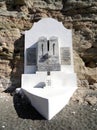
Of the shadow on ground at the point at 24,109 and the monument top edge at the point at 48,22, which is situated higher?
the monument top edge at the point at 48,22

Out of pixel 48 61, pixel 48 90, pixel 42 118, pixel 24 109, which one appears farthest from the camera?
pixel 48 61

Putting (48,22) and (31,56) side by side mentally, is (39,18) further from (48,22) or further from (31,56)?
(31,56)

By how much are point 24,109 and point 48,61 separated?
4.33 m

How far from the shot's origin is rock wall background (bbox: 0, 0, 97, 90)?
1511 centimetres

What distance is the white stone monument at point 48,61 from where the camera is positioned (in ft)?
42.1

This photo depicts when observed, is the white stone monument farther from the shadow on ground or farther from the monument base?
the shadow on ground

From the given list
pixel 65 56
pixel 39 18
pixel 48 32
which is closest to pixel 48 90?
pixel 65 56

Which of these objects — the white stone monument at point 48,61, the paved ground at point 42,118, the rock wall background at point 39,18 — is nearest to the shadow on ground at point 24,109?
the paved ground at point 42,118

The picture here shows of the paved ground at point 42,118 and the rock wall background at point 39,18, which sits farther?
the rock wall background at point 39,18

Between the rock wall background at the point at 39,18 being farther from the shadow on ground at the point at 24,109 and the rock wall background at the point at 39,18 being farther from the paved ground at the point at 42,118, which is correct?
the paved ground at the point at 42,118

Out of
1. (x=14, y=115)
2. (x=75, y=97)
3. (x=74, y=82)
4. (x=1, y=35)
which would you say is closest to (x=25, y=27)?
(x=1, y=35)

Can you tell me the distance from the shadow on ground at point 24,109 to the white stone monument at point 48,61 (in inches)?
13.0

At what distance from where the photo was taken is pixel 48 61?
14.3m

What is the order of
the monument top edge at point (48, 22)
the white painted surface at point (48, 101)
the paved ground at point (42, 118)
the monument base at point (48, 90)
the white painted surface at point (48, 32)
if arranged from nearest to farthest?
the paved ground at point (42, 118), the white painted surface at point (48, 101), the monument base at point (48, 90), the white painted surface at point (48, 32), the monument top edge at point (48, 22)
